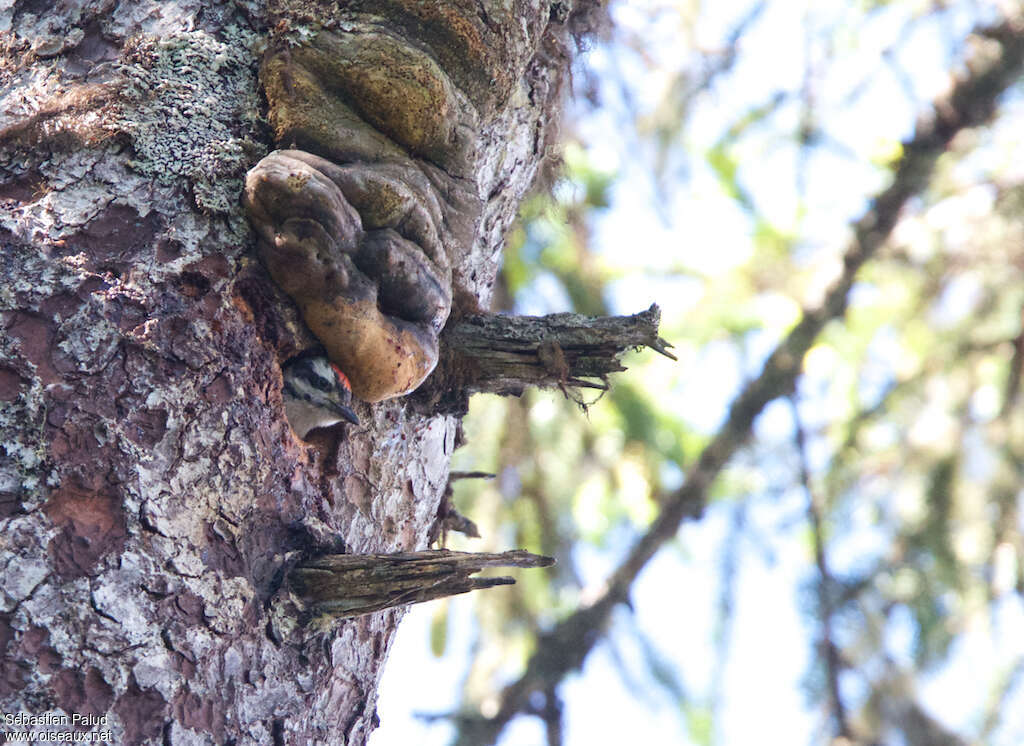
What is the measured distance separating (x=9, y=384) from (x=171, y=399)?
9.5 inches

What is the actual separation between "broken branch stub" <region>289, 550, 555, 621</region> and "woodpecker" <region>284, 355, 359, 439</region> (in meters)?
0.33

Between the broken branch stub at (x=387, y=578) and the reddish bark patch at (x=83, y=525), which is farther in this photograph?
the broken branch stub at (x=387, y=578)

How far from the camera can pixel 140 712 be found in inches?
55.6

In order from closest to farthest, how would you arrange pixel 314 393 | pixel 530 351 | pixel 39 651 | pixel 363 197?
pixel 39 651, pixel 363 197, pixel 314 393, pixel 530 351

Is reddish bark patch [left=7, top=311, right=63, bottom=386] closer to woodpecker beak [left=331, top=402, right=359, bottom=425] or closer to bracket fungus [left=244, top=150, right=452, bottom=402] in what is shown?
bracket fungus [left=244, top=150, right=452, bottom=402]

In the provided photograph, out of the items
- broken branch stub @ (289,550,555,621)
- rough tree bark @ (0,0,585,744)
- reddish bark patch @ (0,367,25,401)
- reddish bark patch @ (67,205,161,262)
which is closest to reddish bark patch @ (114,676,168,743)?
rough tree bark @ (0,0,585,744)

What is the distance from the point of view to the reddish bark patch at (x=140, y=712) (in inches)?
54.8

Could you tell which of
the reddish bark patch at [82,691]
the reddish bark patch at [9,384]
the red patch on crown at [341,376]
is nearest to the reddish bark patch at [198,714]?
the reddish bark patch at [82,691]

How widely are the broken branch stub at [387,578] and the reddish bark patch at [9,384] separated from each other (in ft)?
1.77

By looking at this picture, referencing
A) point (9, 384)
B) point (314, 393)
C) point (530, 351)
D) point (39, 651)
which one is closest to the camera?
point (39, 651)

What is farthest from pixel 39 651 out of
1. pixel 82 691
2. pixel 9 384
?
pixel 9 384

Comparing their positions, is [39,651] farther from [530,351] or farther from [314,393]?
[530,351]

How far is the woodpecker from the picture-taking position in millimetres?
1859

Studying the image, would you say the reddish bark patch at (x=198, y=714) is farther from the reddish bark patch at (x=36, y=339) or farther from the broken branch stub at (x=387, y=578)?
the reddish bark patch at (x=36, y=339)
